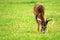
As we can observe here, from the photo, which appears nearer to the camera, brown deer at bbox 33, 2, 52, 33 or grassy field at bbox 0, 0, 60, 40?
grassy field at bbox 0, 0, 60, 40

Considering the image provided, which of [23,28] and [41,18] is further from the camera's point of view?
[23,28]

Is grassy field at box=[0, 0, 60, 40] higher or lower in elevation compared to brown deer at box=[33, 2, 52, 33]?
lower

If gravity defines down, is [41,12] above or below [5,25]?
above

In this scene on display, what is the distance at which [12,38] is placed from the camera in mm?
10477

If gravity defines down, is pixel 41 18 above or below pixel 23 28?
above

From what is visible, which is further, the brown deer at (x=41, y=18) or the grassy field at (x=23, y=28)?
the brown deer at (x=41, y=18)

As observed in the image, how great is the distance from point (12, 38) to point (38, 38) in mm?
1077

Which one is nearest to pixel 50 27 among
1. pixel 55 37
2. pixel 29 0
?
pixel 55 37

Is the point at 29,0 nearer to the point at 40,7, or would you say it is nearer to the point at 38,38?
the point at 40,7

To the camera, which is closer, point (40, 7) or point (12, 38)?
point (12, 38)

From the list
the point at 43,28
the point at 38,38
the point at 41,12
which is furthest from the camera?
the point at 41,12

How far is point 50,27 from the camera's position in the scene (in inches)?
602

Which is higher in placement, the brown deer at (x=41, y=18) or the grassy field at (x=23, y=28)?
the brown deer at (x=41, y=18)

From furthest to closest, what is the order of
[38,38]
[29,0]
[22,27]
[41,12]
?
[29,0], [22,27], [41,12], [38,38]
